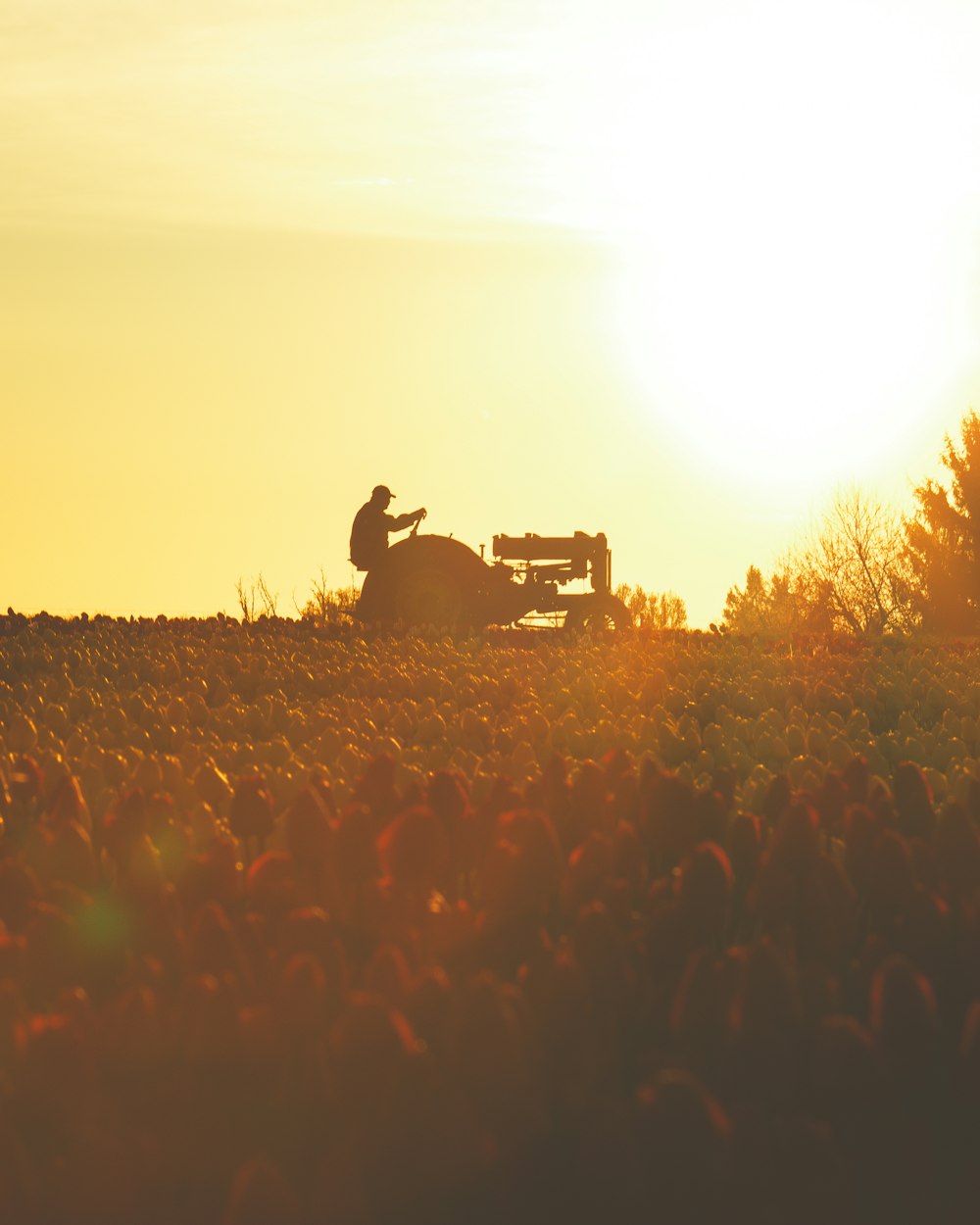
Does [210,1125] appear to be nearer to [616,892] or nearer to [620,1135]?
[620,1135]

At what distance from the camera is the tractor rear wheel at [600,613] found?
2378cm

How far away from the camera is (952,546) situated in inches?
1991

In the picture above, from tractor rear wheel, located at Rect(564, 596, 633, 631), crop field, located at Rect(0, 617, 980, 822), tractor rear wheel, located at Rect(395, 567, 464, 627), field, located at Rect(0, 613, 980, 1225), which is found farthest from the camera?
tractor rear wheel, located at Rect(564, 596, 633, 631)

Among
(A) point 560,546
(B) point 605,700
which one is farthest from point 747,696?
(A) point 560,546

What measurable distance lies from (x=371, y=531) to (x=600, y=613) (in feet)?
12.8

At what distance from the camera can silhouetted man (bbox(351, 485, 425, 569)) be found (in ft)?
75.2

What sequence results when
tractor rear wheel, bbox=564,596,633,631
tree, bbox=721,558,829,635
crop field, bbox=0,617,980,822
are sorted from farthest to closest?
1. tree, bbox=721,558,829,635
2. tractor rear wheel, bbox=564,596,633,631
3. crop field, bbox=0,617,980,822

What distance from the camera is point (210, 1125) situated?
2.26 meters

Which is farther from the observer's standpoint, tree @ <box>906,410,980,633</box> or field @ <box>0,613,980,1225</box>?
tree @ <box>906,410,980,633</box>

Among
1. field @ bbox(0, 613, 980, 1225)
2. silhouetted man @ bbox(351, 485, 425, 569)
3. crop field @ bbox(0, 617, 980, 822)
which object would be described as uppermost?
silhouetted man @ bbox(351, 485, 425, 569)

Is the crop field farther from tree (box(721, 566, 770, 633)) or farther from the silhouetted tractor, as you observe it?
tree (box(721, 566, 770, 633))

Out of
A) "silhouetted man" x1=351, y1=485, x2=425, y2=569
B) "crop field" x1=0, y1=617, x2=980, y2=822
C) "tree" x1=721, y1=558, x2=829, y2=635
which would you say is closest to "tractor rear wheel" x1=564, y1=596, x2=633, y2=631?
"silhouetted man" x1=351, y1=485, x2=425, y2=569

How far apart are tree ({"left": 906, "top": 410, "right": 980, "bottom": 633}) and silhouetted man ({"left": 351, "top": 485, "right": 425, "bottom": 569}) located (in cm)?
2935

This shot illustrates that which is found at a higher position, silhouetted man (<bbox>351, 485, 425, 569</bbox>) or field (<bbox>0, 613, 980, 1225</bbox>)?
silhouetted man (<bbox>351, 485, 425, 569</bbox>)
